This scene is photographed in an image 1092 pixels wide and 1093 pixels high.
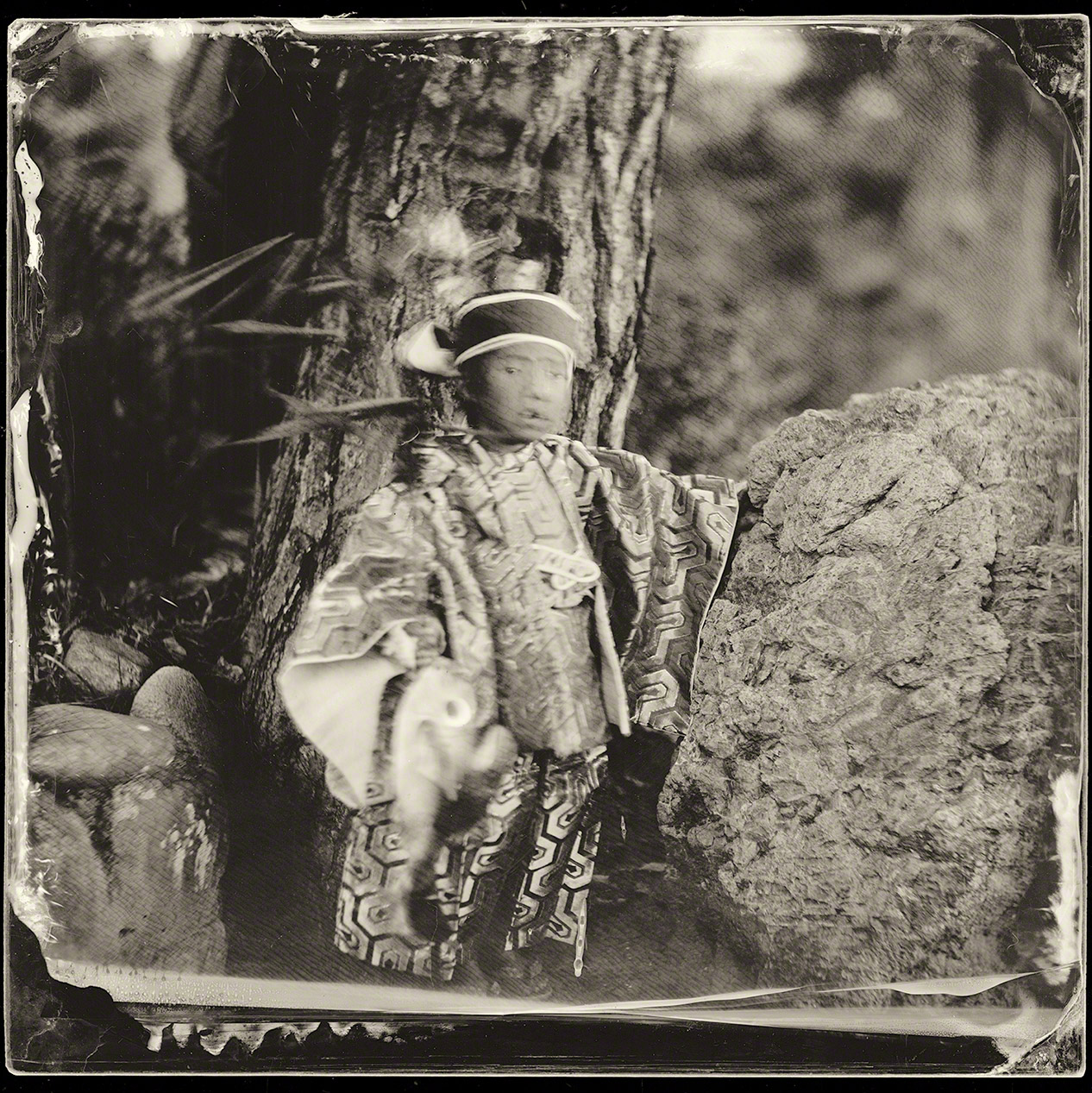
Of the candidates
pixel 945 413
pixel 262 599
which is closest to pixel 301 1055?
pixel 262 599

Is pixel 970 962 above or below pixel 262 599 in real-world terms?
below

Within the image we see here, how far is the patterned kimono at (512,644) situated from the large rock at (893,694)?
88mm

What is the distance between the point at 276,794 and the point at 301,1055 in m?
0.33

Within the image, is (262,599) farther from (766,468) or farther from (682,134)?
(682,134)

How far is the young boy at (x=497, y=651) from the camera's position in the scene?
1120 mm

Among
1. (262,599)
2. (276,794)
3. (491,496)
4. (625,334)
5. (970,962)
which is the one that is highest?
(625,334)

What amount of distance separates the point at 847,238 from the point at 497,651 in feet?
2.21

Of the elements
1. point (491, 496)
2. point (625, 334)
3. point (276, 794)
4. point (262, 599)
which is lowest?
point (276, 794)

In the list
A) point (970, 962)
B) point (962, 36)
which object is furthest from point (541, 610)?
point (962, 36)

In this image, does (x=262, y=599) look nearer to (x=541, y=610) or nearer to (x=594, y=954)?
(x=541, y=610)

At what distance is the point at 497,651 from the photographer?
3.67ft

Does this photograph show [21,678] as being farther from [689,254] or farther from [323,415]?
[689,254]

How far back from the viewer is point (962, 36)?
1.14 metres

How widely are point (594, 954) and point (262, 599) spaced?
0.61 metres
